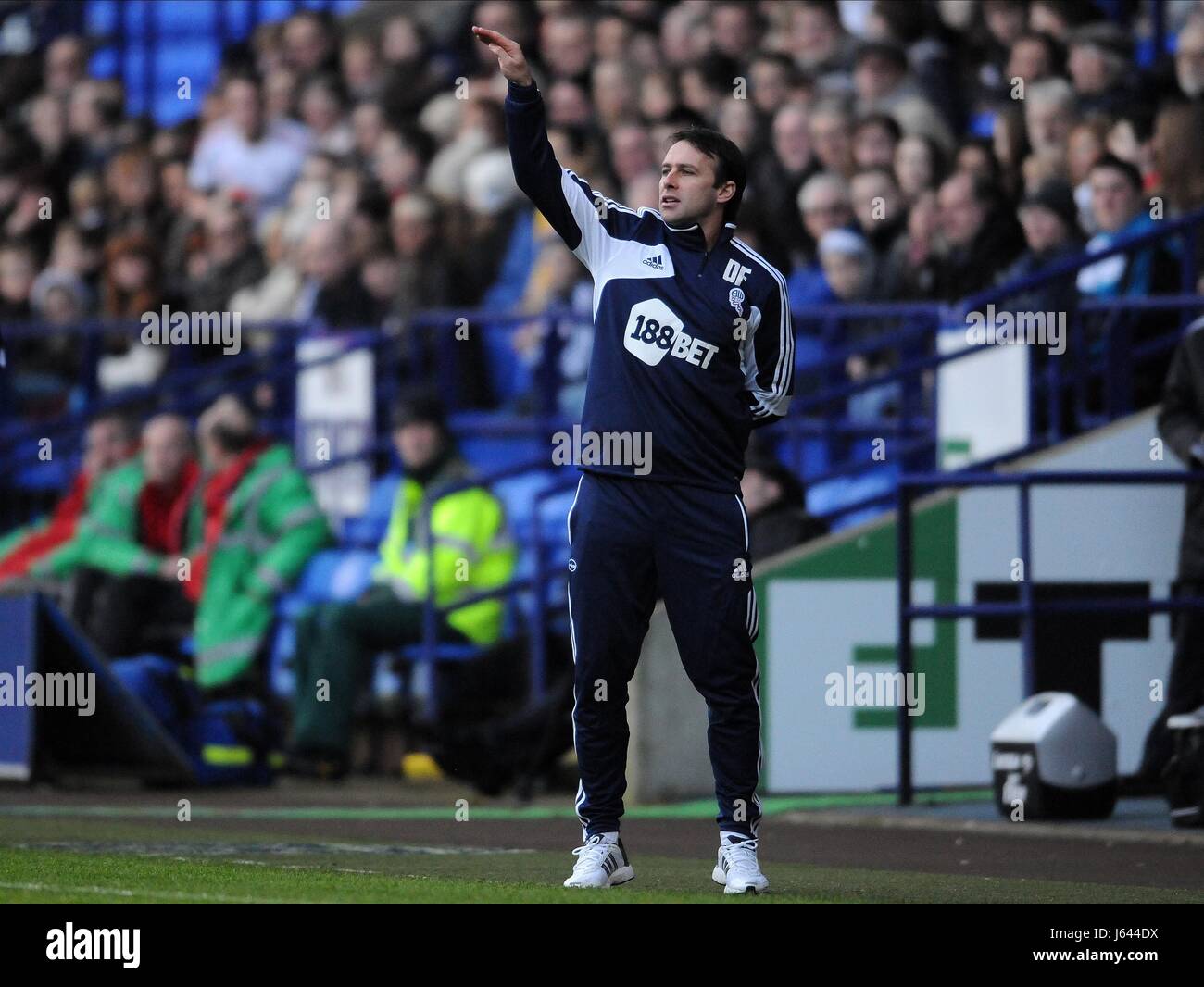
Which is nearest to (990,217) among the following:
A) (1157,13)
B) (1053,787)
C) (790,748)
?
(1157,13)

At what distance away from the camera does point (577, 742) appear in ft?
24.9

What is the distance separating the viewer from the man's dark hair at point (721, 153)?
7.65 meters

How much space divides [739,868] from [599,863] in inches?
15.9

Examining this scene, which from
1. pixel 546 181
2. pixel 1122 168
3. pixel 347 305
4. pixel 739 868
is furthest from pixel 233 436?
pixel 739 868

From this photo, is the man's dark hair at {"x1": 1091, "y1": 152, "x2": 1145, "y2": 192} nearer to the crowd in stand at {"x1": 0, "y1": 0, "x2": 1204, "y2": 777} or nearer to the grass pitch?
the crowd in stand at {"x1": 0, "y1": 0, "x2": 1204, "y2": 777}

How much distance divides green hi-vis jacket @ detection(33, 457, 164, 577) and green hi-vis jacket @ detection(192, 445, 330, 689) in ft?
1.44

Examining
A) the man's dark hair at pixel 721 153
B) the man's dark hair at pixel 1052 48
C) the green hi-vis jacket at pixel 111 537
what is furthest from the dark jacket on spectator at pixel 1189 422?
the green hi-vis jacket at pixel 111 537

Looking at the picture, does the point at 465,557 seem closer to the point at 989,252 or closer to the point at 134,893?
the point at 989,252

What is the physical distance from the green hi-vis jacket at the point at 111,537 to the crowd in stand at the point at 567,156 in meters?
2.40

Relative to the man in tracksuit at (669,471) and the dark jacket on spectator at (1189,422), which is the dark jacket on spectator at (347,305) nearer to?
the dark jacket on spectator at (1189,422)

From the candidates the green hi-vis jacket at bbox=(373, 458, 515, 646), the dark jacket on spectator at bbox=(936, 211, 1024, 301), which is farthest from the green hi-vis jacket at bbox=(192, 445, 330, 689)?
the dark jacket on spectator at bbox=(936, 211, 1024, 301)
